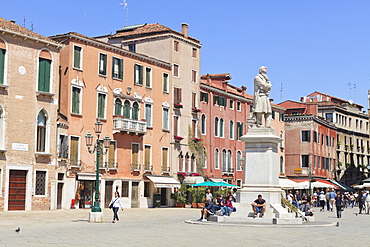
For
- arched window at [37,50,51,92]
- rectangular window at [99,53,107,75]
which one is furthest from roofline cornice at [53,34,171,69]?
arched window at [37,50,51,92]

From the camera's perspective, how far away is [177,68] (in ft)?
168

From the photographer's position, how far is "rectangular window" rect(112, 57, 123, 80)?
44.5 m

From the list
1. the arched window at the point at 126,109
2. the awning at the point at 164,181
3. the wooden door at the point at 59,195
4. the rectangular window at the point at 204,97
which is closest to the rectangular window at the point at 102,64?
the arched window at the point at 126,109

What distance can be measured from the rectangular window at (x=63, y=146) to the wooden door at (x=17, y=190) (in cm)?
322

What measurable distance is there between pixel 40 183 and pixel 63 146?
3203mm

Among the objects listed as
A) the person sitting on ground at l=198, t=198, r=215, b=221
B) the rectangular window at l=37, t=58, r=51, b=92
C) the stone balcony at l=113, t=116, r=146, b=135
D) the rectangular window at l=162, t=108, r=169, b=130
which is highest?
the rectangular window at l=37, t=58, r=51, b=92

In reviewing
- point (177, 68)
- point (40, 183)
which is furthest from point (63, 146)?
point (177, 68)

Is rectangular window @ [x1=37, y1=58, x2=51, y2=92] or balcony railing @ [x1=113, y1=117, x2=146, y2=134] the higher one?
rectangular window @ [x1=37, y1=58, x2=51, y2=92]

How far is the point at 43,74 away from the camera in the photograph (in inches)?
1474

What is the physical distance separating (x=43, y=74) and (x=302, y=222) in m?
19.5

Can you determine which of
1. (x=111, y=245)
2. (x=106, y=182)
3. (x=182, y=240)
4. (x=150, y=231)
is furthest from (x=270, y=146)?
(x=106, y=182)

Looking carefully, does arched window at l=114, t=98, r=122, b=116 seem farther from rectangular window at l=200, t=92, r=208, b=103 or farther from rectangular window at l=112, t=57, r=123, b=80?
rectangular window at l=200, t=92, r=208, b=103

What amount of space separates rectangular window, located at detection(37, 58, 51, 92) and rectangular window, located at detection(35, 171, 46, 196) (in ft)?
16.6

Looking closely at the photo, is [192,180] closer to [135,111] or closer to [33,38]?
[135,111]
